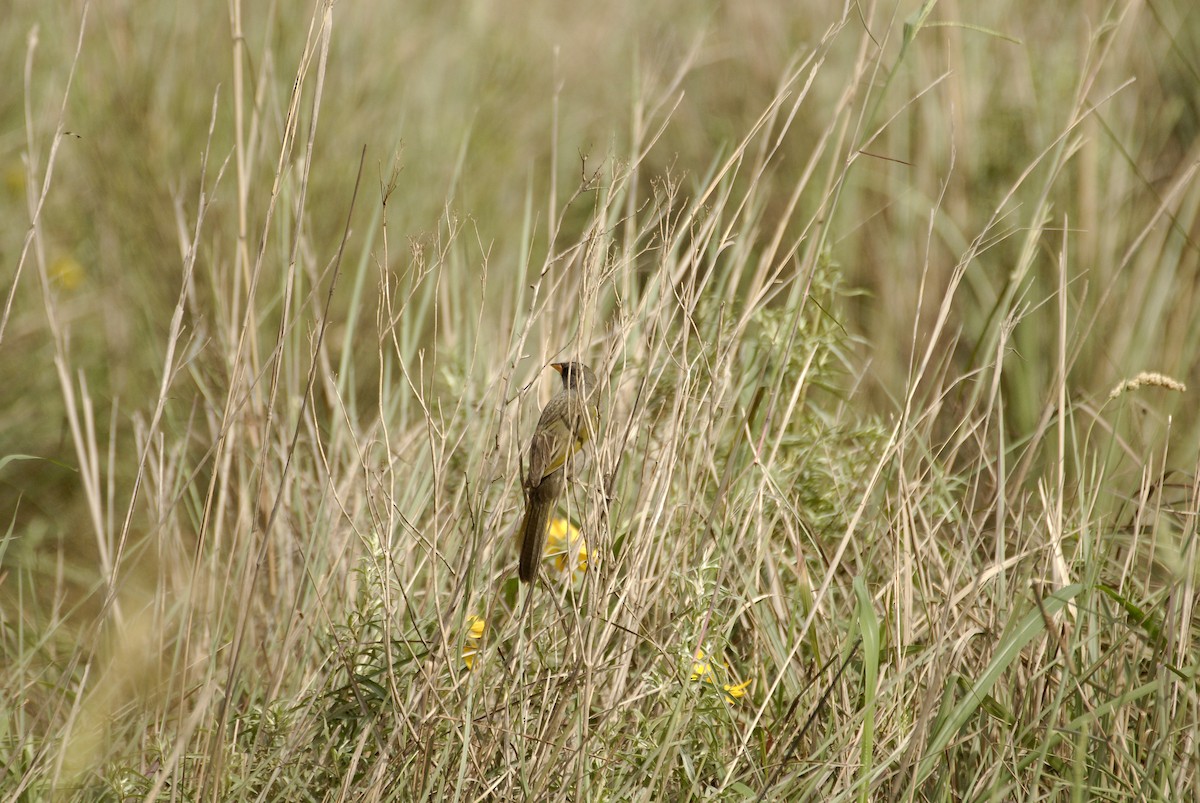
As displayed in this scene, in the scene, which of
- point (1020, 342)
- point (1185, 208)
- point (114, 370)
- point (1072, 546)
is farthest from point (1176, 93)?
point (114, 370)

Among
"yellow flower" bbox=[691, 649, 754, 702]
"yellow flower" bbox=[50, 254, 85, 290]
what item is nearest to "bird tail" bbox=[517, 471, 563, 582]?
"yellow flower" bbox=[691, 649, 754, 702]

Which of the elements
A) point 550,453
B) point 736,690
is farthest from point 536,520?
point 736,690

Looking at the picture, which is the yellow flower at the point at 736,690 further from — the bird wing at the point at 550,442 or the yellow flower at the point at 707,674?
the bird wing at the point at 550,442

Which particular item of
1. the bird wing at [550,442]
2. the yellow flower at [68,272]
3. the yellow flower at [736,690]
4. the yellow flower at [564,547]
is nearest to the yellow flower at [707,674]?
the yellow flower at [736,690]

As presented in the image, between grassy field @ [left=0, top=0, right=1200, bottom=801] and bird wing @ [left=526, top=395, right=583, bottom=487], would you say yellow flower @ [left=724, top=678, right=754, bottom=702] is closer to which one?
grassy field @ [left=0, top=0, right=1200, bottom=801]

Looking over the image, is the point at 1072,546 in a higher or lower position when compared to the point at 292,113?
lower

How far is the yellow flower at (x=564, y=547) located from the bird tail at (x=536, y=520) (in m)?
0.05

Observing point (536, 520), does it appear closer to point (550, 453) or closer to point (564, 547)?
point (550, 453)

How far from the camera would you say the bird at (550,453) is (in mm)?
1804

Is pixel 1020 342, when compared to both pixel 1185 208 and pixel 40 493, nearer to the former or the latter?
pixel 1185 208

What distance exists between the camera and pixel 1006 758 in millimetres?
1806

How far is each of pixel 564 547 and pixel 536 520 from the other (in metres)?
0.30

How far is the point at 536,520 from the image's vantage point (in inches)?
77.0

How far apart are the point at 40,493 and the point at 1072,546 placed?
121 inches
